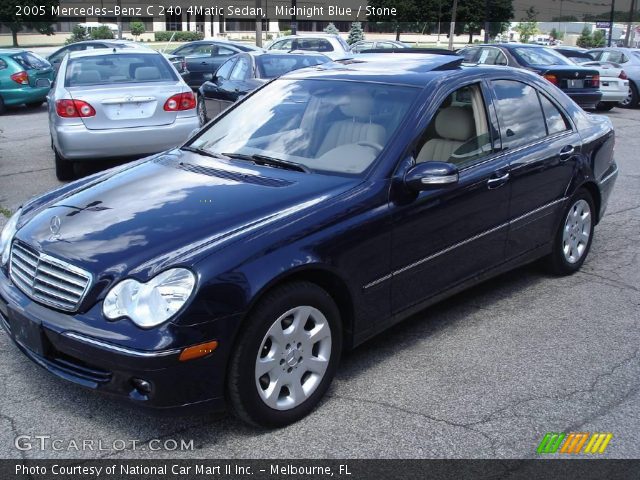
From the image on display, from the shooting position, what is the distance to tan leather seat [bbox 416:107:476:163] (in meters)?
4.23

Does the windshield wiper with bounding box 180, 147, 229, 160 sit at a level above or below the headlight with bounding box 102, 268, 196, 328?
above

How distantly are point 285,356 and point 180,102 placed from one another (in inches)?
235

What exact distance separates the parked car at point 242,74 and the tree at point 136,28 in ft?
191

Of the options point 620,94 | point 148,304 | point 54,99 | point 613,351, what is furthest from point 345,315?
point 620,94

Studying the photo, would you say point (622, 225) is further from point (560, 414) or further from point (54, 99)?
point (54, 99)

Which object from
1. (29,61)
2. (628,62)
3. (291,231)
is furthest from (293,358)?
(628,62)

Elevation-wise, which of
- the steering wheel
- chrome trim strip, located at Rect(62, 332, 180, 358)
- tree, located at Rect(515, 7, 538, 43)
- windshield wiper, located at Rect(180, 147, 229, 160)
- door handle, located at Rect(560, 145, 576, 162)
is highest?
tree, located at Rect(515, 7, 538, 43)

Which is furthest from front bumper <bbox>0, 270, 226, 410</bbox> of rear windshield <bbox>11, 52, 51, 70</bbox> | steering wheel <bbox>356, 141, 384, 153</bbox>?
rear windshield <bbox>11, 52, 51, 70</bbox>

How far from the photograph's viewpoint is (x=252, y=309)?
3.21 meters

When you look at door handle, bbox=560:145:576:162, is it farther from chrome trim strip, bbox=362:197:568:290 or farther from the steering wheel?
the steering wheel

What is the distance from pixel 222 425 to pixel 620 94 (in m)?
16.9

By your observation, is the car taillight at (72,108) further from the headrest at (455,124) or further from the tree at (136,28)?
the tree at (136,28)

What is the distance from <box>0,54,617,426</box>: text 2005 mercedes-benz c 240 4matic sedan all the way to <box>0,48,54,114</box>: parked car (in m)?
12.4

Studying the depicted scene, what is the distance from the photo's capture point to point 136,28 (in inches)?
2613
